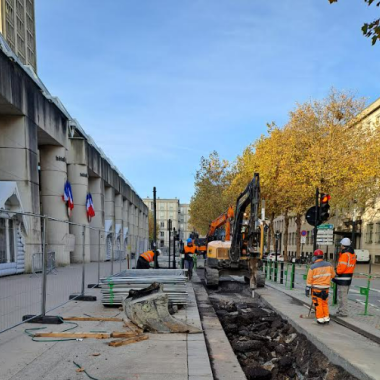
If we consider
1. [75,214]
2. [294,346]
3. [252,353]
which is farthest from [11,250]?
[75,214]

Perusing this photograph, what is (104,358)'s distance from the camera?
484 centimetres

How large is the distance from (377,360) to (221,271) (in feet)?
29.0

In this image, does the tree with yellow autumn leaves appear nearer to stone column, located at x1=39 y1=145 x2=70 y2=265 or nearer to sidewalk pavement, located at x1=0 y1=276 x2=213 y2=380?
stone column, located at x1=39 y1=145 x2=70 y2=265

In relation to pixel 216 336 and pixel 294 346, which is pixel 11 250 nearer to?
pixel 216 336

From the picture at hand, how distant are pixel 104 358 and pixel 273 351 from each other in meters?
3.37

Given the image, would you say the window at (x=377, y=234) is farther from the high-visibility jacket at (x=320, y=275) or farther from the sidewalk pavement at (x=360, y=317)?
the high-visibility jacket at (x=320, y=275)

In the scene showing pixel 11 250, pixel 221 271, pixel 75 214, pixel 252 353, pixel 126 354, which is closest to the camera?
pixel 126 354

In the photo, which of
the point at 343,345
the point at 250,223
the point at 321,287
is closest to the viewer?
the point at 343,345

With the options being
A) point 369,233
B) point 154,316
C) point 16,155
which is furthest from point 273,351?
point 369,233

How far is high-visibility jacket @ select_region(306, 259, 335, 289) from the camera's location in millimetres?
7635

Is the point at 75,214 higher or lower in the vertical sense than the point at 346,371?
higher

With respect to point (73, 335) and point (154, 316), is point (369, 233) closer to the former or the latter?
point (154, 316)

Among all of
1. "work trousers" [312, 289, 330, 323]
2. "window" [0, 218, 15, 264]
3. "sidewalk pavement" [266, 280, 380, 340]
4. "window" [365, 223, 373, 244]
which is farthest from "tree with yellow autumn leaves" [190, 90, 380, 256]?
"window" [0, 218, 15, 264]

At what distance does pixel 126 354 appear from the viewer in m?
5.02
